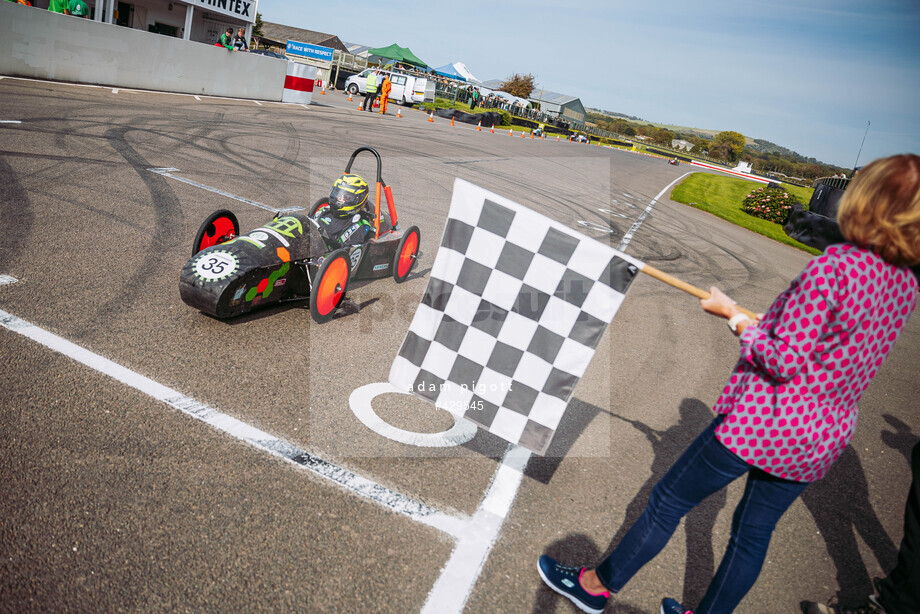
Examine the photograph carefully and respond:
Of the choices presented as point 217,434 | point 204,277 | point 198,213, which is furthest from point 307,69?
point 217,434

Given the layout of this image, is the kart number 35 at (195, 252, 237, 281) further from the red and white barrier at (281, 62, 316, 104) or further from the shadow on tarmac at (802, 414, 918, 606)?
the red and white barrier at (281, 62, 316, 104)

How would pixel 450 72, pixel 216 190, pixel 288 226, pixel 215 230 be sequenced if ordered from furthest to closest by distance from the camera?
pixel 450 72, pixel 216 190, pixel 215 230, pixel 288 226

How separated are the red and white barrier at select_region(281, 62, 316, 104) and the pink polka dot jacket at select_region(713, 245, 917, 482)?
819 inches

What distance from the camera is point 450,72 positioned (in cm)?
5412

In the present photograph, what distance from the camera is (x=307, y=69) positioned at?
20.8m

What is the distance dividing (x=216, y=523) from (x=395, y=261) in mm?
3484

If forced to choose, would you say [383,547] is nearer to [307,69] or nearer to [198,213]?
[198,213]

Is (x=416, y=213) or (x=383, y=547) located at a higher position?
(x=416, y=213)

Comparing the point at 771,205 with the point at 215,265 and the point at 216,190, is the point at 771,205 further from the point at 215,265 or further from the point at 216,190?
the point at 215,265

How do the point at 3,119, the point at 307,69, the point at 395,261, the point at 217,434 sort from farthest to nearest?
the point at 307,69 → the point at 3,119 → the point at 395,261 → the point at 217,434

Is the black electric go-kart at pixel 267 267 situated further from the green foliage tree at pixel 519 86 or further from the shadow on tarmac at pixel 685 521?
the green foliage tree at pixel 519 86

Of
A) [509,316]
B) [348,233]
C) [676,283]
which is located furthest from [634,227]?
[676,283]

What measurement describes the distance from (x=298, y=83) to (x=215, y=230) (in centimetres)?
1752

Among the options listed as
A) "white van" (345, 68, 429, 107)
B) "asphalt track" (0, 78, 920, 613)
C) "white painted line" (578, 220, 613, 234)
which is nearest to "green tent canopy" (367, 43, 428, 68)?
"white van" (345, 68, 429, 107)
